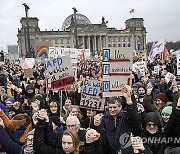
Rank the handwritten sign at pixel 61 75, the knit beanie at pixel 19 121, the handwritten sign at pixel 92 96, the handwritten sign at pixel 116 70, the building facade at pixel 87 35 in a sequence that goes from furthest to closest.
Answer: the building facade at pixel 87 35, the handwritten sign at pixel 61 75, the handwritten sign at pixel 92 96, the knit beanie at pixel 19 121, the handwritten sign at pixel 116 70

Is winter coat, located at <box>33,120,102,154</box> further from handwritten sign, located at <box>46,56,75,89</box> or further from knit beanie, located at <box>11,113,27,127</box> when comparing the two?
handwritten sign, located at <box>46,56,75,89</box>

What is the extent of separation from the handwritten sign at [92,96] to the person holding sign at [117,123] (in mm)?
917

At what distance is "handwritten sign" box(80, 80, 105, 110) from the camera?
4.88 meters

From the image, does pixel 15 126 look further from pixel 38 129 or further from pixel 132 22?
pixel 132 22

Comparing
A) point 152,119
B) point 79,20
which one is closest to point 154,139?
point 152,119

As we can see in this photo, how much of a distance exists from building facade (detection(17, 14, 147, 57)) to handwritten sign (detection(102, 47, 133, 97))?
83.7m

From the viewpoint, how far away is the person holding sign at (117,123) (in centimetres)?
353

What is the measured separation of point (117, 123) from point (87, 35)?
95.0 metres

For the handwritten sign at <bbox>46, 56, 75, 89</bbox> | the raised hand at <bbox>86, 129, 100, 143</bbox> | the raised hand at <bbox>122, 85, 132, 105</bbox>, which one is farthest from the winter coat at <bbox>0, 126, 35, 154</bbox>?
the handwritten sign at <bbox>46, 56, 75, 89</bbox>

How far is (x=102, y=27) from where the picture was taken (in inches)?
3925

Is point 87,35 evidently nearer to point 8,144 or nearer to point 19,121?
point 19,121

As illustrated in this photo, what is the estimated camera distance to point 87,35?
321 ft

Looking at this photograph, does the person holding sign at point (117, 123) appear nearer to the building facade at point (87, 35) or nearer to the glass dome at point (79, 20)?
the building facade at point (87, 35)

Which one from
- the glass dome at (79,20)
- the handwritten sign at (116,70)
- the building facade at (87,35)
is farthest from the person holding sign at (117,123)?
the glass dome at (79,20)
